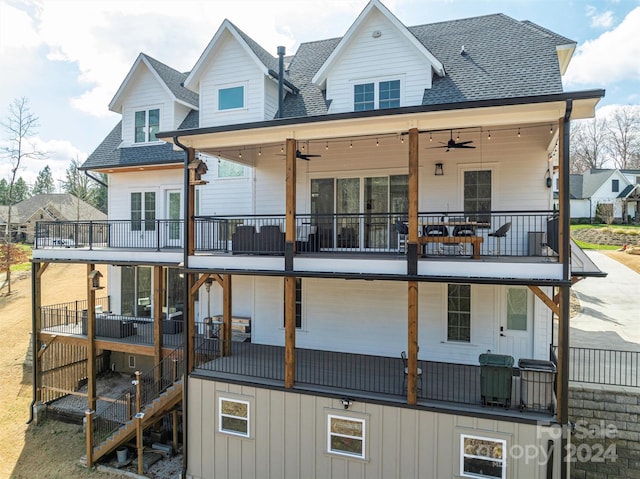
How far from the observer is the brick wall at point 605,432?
840cm

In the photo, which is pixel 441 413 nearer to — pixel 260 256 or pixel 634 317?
pixel 260 256

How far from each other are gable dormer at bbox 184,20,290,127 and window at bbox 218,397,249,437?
26.5ft

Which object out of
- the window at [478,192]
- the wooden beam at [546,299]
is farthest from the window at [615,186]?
the wooden beam at [546,299]

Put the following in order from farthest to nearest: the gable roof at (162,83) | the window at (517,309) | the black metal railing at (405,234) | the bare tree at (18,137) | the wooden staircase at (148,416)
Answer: the bare tree at (18,137), the gable roof at (162,83), the wooden staircase at (148,416), the window at (517,309), the black metal railing at (405,234)

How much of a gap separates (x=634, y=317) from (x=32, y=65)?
30409 millimetres

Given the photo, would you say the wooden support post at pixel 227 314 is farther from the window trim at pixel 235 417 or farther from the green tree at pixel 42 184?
the green tree at pixel 42 184

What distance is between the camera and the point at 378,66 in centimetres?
1080

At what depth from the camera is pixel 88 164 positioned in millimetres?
14305

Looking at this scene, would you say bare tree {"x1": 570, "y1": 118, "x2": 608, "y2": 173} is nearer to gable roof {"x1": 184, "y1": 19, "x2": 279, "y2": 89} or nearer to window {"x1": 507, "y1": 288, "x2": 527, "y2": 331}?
window {"x1": 507, "y1": 288, "x2": 527, "y2": 331}

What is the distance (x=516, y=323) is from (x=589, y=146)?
168 ft

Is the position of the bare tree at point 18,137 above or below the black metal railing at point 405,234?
above

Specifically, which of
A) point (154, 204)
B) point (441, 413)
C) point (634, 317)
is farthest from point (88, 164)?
point (634, 317)

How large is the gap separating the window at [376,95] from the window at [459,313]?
17.3 ft

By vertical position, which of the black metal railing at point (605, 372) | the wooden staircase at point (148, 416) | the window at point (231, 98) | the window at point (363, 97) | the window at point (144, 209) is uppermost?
the window at point (231, 98)
